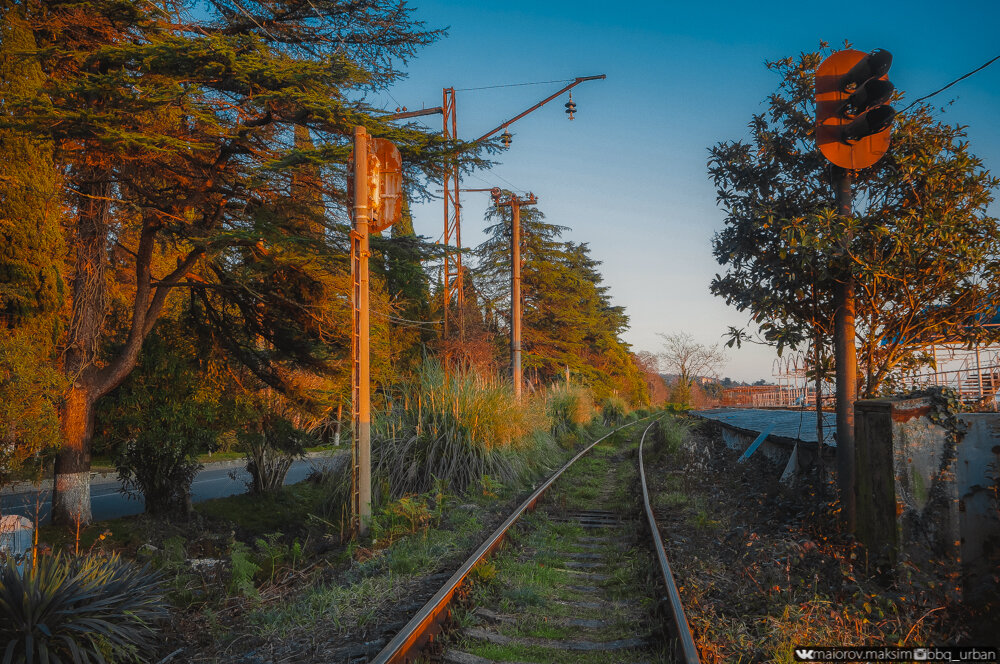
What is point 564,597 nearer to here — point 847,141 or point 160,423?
point 847,141

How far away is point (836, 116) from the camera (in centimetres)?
549

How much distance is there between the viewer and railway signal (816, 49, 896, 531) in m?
4.94

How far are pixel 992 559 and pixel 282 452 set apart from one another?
1275cm

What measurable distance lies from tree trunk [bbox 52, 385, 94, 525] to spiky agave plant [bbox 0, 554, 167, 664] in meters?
6.83

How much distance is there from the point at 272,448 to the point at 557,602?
36.2 feet

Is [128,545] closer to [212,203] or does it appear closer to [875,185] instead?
[212,203]

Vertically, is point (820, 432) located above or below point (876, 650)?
above

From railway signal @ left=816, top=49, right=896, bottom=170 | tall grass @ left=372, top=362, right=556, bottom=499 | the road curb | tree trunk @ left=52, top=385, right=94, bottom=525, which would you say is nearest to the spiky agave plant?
tall grass @ left=372, top=362, right=556, bottom=499

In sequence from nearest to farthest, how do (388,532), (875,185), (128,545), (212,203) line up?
(875,185) < (388,532) < (128,545) < (212,203)

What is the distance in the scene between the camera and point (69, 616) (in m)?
4.14

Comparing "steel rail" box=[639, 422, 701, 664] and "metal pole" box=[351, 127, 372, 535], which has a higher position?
"metal pole" box=[351, 127, 372, 535]

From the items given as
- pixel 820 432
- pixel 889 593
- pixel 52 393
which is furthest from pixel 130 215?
pixel 889 593

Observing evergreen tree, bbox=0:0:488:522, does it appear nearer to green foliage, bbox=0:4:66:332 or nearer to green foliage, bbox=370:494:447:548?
green foliage, bbox=0:4:66:332

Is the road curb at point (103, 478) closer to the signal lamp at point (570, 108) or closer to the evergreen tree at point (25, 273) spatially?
the evergreen tree at point (25, 273)
